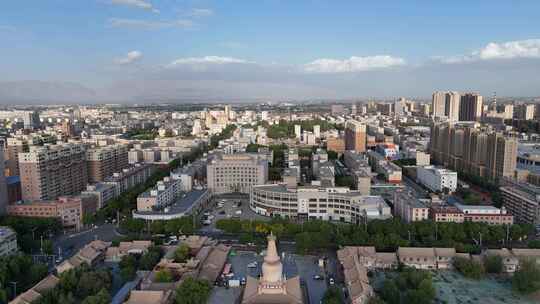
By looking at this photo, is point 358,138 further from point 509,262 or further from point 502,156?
point 509,262

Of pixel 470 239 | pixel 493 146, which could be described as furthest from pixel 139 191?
pixel 493 146

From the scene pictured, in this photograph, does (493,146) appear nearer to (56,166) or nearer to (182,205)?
(182,205)

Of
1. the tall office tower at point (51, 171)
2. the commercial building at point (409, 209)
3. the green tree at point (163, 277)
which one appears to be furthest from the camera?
the tall office tower at point (51, 171)

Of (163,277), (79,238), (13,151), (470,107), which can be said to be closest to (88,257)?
(163,277)

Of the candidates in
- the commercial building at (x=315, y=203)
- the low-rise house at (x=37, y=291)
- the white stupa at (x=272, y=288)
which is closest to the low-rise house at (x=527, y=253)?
the commercial building at (x=315, y=203)

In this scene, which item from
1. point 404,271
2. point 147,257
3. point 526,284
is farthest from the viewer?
point 147,257

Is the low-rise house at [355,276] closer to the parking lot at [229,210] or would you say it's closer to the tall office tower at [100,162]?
the parking lot at [229,210]
